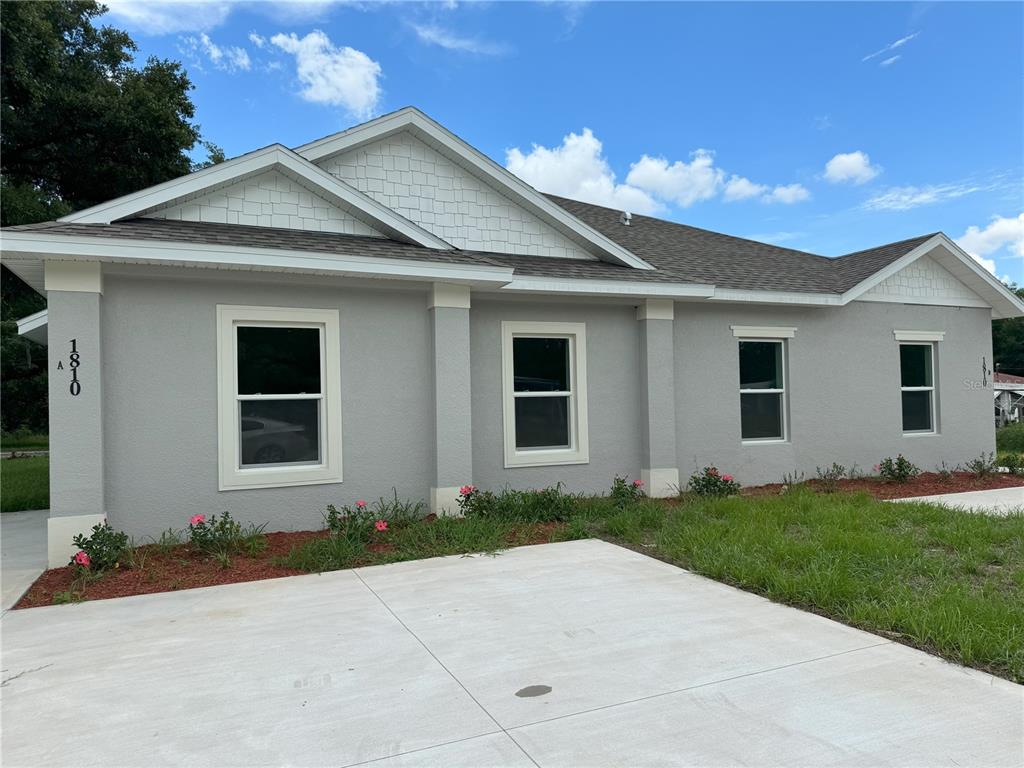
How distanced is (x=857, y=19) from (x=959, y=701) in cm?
1351

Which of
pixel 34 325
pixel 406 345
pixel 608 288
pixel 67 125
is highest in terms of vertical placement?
pixel 67 125

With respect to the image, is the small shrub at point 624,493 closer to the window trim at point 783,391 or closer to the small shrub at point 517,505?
the small shrub at point 517,505

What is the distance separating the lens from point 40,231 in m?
6.11

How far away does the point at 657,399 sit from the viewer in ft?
31.2

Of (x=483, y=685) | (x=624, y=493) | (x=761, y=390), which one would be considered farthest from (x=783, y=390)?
(x=483, y=685)

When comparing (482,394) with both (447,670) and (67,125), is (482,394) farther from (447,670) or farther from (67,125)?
(67,125)

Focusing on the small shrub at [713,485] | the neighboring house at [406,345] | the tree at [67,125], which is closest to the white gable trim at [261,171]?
the neighboring house at [406,345]

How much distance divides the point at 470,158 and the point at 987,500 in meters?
8.95

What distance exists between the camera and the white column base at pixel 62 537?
630 centimetres

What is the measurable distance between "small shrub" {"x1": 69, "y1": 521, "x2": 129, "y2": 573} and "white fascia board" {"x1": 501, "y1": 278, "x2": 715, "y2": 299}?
17.0ft

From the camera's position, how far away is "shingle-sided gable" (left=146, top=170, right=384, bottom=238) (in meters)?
7.45

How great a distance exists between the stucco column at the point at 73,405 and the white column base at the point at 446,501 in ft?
11.7

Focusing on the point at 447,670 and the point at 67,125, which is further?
the point at 67,125

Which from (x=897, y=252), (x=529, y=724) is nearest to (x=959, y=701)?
(x=529, y=724)
